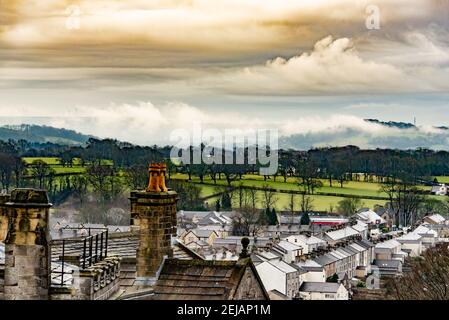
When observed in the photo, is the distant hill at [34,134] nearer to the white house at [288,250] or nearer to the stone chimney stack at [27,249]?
the white house at [288,250]

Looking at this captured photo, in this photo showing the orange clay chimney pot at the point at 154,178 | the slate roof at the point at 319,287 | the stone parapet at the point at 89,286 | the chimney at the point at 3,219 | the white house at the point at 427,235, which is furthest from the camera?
the white house at the point at 427,235

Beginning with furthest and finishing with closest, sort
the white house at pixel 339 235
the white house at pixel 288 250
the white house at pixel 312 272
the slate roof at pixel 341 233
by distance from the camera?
the slate roof at pixel 341 233 → the white house at pixel 339 235 → the white house at pixel 288 250 → the white house at pixel 312 272

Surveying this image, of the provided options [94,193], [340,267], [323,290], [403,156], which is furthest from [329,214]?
[323,290]

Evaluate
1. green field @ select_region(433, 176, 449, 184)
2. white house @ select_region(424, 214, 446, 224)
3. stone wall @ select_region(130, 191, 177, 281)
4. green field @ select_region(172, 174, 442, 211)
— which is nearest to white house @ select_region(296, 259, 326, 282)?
green field @ select_region(172, 174, 442, 211)

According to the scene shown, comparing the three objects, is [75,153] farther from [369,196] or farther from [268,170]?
[369,196]

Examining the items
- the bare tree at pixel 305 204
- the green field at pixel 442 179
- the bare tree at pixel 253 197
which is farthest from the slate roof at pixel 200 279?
the green field at pixel 442 179

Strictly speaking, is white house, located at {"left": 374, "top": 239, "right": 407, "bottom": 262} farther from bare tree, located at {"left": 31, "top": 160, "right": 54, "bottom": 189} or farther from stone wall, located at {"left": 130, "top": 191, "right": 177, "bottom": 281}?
stone wall, located at {"left": 130, "top": 191, "right": 177, "bottom": 281}

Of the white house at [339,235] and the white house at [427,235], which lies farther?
the white house at [427,235]
